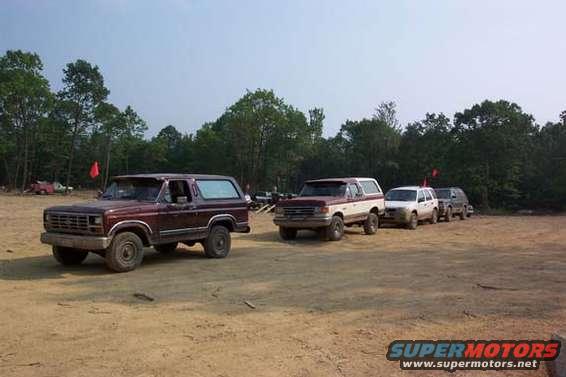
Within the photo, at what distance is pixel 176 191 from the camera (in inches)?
444

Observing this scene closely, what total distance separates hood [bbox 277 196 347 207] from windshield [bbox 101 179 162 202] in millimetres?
5816

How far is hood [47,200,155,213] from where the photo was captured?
9.64 m

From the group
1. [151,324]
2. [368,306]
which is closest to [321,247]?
[368,306]

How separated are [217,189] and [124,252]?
3.01 meters

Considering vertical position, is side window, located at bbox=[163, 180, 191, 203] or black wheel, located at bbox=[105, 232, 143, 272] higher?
side window, located at bbox=[163, 180, 191, 203]

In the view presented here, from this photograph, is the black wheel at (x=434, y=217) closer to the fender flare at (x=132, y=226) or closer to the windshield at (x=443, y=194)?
the windshield at (x=443, y=194)

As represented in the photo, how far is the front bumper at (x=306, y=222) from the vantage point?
50.5 feet

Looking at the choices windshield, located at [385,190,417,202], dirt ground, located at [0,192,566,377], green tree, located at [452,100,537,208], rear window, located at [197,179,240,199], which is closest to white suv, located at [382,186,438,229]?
windshield, located at [385,190,417,202]

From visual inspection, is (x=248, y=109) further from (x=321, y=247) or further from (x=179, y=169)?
(x=321, y=247)

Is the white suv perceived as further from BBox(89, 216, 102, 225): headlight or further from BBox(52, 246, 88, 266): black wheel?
BBox(89, 216, 102, 225): headlight

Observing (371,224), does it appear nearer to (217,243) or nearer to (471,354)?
(217,243)

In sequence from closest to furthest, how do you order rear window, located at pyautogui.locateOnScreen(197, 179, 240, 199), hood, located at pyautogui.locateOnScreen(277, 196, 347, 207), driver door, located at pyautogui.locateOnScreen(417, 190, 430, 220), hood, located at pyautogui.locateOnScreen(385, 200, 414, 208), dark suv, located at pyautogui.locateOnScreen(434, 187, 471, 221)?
1. rear window, located at pyautogui.locateOnScreen(197, 179, 240, 199)
2. hood, located at pyautogui.locateOnScreen(277, 196, 347, 207)
3. hood, located at pyautogui.locateOnScreen(385, 200, 414, 208)
4. driver door, located at pyautogui.locateOnScreen(417, 190, 430, 220)
5. dark suv, located at pyautogui.locateOnScreen(434, 187, 471, 221)

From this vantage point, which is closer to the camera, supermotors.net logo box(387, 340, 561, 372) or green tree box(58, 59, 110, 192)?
supermotors.net logo box(387, 340, 561, 372)

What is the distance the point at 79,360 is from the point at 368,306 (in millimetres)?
3898
